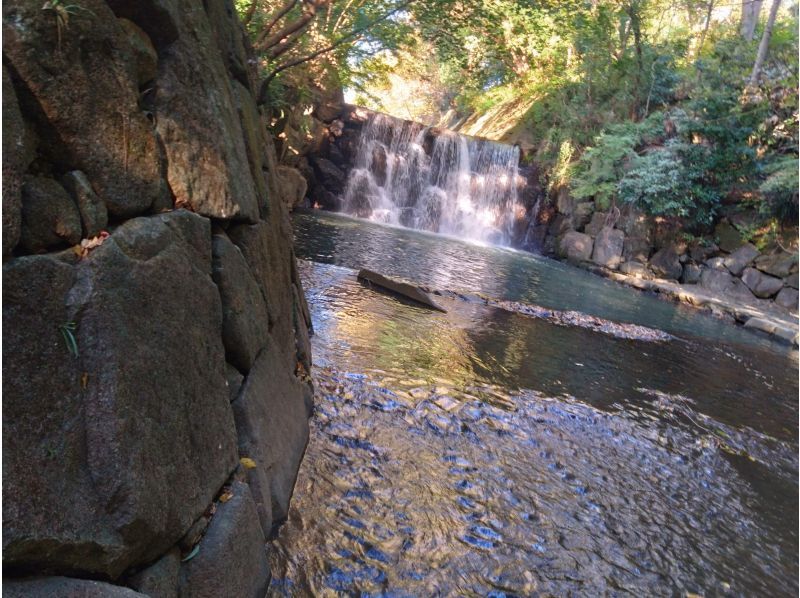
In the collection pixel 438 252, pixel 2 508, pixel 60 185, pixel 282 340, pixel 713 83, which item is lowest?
pixel 438 252

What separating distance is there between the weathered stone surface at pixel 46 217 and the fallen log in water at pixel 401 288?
730cm

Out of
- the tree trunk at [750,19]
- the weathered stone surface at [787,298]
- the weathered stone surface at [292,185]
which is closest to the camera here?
the weathered stone surface at [787,298]

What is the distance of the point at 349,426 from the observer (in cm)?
409

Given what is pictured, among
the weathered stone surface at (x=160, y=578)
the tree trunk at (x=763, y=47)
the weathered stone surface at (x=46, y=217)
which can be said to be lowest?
the weathered stone surface at (x=160, y=578)

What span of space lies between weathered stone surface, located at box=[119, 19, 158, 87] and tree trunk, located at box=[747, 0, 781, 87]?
65.5 feet

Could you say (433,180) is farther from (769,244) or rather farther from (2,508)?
(2,508)

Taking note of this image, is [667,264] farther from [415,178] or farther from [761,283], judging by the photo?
[415,178]

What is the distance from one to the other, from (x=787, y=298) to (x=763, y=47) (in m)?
7.94

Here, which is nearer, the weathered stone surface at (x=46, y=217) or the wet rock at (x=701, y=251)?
the weathered stone surface at (x=46, y=217)

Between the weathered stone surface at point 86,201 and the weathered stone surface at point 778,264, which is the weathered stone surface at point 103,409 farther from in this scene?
the weathered stone surface at point 778,264

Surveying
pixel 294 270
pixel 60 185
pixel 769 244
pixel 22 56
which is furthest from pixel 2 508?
pixel 769 244

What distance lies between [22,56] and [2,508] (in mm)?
1281

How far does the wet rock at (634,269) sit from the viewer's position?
18.3 m

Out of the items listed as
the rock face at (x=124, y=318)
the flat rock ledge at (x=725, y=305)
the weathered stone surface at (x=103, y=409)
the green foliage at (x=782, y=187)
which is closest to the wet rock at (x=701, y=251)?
the flat rock ledge at (x=725, y=305)
